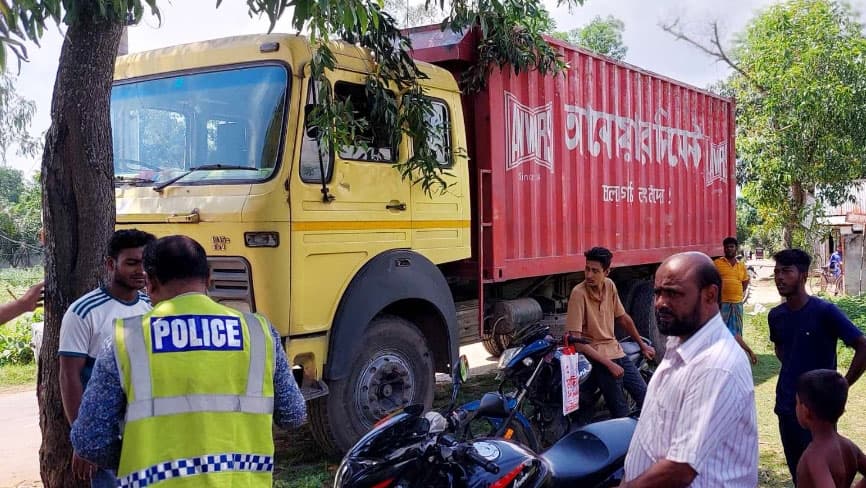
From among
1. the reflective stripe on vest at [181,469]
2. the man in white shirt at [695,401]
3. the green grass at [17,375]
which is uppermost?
the man in white shirt at [695,401]

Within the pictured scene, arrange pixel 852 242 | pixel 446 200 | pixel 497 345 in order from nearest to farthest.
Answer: pixel 446 200 → pixel 497 345 → pixel 852 242

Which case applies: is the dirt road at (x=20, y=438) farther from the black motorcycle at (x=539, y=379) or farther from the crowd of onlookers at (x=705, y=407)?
the crowd of onlookers at (x=705, y=407)

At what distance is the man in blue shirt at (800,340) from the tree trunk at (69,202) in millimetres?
3369

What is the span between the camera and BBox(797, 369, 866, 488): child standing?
2.82 metres

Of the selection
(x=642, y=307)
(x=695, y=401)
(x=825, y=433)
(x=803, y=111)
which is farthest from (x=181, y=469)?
(x=803, y=111)

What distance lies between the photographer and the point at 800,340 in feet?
12.5

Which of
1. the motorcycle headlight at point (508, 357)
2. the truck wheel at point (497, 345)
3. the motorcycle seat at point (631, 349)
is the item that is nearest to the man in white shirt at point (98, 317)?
the motorcycle headlight at point (508, 357)

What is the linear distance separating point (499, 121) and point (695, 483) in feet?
15.1

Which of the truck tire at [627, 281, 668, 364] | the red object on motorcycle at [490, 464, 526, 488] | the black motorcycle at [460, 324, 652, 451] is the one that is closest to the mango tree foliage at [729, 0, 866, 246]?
the truck tire at [627, 281, 668, 364]

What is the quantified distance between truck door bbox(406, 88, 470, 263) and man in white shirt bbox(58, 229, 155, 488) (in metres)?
2.55

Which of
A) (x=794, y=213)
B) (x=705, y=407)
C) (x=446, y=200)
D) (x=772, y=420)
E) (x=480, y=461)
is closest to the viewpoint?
(x=705, y=407)

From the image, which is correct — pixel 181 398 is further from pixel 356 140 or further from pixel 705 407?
pixel 356 140

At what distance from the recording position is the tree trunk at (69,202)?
3619 mm

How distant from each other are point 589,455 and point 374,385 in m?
2.23
